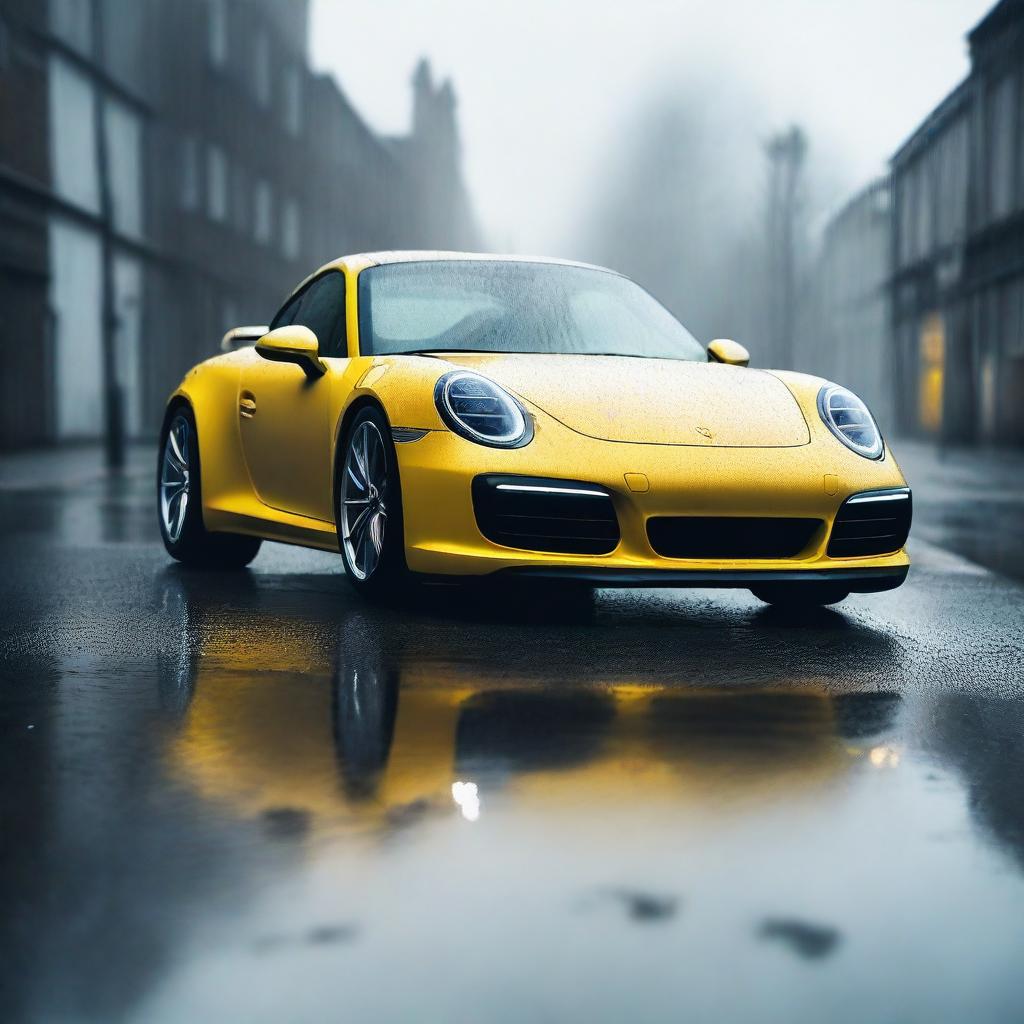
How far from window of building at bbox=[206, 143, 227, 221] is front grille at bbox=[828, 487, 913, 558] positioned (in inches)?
1412

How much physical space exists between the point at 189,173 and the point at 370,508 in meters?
34.0

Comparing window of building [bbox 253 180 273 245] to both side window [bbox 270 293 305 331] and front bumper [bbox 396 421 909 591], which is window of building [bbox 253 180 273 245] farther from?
front bumper [bbox 396 421 909 591]

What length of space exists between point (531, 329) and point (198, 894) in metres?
4.54

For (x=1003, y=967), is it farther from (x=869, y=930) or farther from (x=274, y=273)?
(x=274, y=273)

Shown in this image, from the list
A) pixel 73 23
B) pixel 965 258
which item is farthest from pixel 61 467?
pixel 965 258

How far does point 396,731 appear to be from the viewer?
439cm

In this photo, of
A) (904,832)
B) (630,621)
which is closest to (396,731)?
(904,832)

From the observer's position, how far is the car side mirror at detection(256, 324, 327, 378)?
712 cm

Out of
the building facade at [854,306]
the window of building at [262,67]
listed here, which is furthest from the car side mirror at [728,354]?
the window of building at [262,67]

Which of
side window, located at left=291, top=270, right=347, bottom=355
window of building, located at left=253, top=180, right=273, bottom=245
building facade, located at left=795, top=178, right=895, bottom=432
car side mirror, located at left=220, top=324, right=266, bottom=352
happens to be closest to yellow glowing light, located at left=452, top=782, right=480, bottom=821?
side window, located at left=291, top=270, right=347, bottom=355

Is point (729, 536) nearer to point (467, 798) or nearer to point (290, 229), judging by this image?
point (467, 798)

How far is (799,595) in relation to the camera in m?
7.08

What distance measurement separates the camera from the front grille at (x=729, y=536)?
6.11 m

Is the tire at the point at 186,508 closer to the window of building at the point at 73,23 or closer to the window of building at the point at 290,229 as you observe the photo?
the window of building at the point at 73,23
